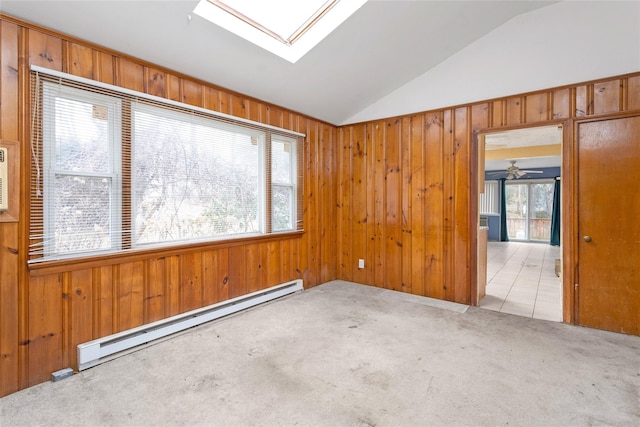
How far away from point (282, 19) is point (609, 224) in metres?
A: 3.43

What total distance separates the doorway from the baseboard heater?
2.59 meters

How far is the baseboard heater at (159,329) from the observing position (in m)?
2.16

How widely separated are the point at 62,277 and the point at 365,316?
252 centimetres

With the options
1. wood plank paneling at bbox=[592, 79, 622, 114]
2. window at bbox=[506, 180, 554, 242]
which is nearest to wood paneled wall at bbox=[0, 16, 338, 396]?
wood plank paneling at bbox=[592, 79, 622, 114]

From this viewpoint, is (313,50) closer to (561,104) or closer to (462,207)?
(462,207)

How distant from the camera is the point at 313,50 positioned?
2.82 m

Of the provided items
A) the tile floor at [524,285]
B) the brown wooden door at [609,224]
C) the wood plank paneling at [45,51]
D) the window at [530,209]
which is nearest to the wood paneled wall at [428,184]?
the brown wooden door at [609,224]

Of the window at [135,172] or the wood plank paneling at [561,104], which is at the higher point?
the wood plank paneling at [561,104]

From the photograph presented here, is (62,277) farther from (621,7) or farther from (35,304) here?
(621,7)

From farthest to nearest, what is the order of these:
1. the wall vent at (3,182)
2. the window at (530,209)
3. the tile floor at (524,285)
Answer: the window at (530,209) → the tile floor at (524,285) → the wall vent at (3,182)

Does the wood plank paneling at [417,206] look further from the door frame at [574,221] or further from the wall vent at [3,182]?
the wall vent at [3,182]

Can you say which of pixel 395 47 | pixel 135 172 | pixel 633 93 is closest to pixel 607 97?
pixel 633 93

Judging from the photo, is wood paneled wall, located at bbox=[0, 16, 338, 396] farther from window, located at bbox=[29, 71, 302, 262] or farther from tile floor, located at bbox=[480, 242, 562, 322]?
tile floor, located at bbox=[480, 242, 562, 322]

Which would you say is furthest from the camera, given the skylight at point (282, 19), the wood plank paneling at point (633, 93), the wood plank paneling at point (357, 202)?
the wood plank paneling at point (357, 202)
